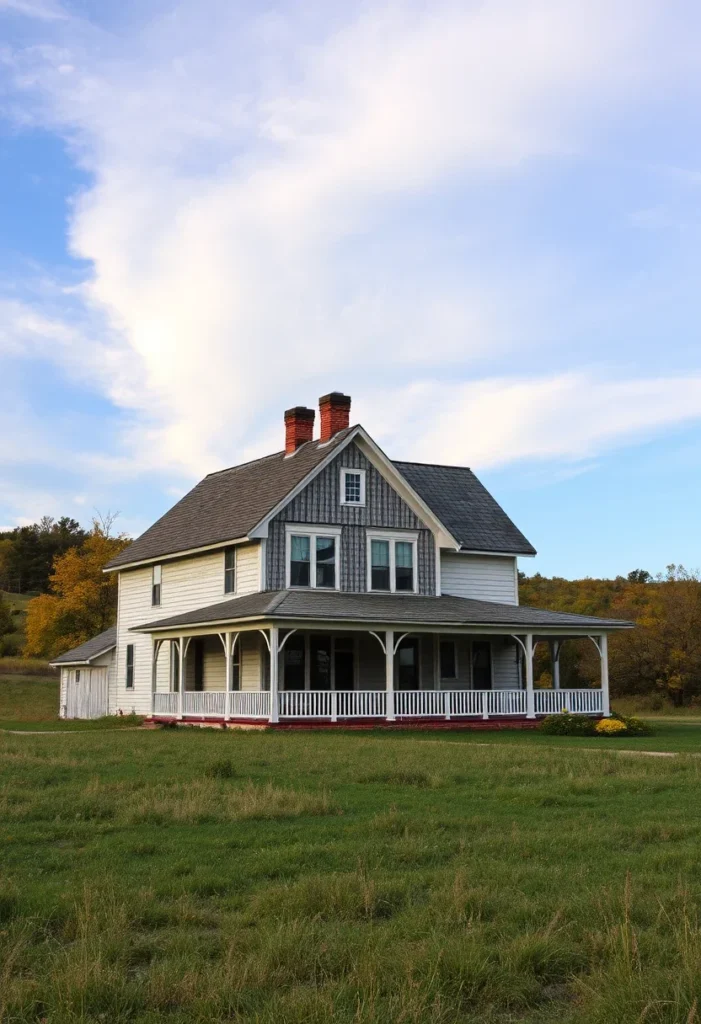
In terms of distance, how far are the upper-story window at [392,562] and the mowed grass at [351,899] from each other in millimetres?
19356

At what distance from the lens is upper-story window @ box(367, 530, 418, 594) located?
111 ft

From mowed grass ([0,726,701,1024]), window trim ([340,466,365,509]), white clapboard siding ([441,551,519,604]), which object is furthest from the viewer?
white clapboard siding ([441,551,519,604])

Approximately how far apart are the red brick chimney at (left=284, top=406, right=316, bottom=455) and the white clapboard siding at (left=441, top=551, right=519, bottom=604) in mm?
6001

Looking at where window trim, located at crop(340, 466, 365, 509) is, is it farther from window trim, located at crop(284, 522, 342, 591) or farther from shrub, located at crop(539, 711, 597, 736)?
shrub, located at crop(539, 711, 597, 736)

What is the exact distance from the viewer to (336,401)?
35.2 m

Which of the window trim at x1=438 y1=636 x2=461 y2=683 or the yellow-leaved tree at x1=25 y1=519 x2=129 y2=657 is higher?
the yellow-leaved tree at x1=25 y1=519 x2=129 y2=657

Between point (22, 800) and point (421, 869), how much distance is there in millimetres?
5873

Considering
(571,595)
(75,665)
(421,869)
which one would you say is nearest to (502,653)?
(75,665)

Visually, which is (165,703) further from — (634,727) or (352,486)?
(634,727)

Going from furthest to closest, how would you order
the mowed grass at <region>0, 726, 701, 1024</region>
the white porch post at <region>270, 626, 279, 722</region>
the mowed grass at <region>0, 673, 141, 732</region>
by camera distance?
the mowed grass at <region>0, 673, 141, 732</region>, the white porch post at <region>270, 626, 279, 722</region>, the mowed grass at <region>0, 726, 701, 1024</region>

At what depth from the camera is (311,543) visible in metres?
32.7

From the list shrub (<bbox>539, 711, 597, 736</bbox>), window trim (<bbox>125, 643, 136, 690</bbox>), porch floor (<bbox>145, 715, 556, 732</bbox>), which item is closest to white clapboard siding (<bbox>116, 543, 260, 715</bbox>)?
window trim (<bbox>125, 643, 136, 690</bbox>)

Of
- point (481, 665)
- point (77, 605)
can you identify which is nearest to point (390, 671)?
point (481, 665)

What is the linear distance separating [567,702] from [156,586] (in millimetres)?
14690
